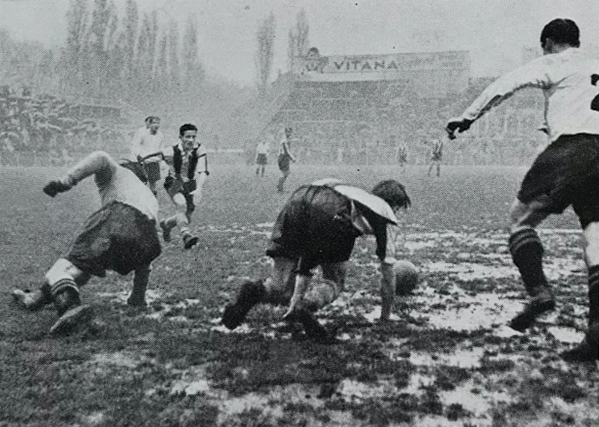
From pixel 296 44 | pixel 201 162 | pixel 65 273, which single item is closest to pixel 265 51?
pixel 296 44

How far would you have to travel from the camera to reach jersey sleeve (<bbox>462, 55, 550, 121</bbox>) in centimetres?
463

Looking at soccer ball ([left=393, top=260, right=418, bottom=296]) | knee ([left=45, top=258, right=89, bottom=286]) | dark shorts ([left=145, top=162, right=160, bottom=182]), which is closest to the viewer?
knee ([left=45, top=258, right=89, bottom=286])

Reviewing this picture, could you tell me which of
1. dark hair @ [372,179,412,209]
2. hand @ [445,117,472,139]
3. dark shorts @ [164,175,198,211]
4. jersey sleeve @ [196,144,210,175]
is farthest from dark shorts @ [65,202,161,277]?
hand @ [445,117,472,139]

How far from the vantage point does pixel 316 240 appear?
5.14 metres

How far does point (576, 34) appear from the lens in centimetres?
480

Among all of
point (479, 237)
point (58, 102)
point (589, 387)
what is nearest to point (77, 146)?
point (58, 102)

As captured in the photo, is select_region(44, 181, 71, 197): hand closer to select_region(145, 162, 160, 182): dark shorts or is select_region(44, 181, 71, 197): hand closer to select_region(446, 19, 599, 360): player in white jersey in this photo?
select_region(446, 19, 599, 360): player in white jersey

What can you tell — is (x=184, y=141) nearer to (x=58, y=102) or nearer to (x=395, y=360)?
(x=395, y=360)

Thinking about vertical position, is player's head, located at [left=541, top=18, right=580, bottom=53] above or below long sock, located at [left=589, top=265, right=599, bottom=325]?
above

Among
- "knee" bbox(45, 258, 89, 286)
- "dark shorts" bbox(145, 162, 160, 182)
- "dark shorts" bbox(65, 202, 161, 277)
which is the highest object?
"dark shorts" bbox(145, 162, 160, 182)

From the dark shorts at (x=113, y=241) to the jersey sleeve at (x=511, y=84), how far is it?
2868 mm

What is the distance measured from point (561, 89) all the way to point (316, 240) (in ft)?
6.47

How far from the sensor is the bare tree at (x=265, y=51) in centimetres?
6769

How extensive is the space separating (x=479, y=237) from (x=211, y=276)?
5.63m
